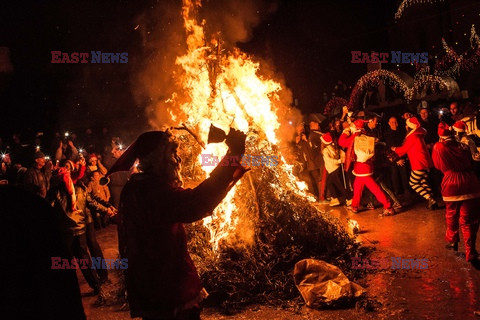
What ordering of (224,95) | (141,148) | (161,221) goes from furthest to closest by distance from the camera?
(224,95), (141,148), (161,221)

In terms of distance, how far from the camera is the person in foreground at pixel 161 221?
8.45 ft

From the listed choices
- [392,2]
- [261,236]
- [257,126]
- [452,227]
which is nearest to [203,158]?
[257,126]

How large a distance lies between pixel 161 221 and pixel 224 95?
4.62m

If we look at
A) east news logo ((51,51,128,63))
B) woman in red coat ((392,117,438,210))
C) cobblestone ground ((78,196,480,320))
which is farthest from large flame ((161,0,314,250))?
east news logo ((51,51,128,63))

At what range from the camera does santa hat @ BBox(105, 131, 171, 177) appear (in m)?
2.98

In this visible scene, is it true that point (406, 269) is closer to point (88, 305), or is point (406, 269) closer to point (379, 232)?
point (379, 232)

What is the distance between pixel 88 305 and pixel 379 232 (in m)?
5.66

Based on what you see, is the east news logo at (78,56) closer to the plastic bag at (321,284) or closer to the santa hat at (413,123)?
the santa hat at (413,123)

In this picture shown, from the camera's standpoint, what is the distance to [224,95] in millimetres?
7027

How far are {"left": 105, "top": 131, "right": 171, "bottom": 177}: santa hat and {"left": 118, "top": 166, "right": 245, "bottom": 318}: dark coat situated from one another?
171 mm

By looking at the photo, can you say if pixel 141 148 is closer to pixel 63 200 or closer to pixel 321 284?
pixel 321 284

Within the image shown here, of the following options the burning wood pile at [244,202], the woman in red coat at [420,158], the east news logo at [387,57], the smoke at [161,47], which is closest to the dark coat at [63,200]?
the burning wood pile at [244,202]

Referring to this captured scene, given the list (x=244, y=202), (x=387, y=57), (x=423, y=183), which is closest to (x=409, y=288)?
(x=244, y=202)

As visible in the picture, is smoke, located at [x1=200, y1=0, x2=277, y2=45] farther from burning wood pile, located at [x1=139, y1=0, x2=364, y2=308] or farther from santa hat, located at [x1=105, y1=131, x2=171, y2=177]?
santa hat, located at [x1=105, y1=131, x2=171, y2=177]
